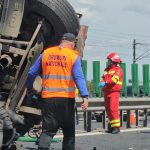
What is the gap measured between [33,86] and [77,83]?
0.61 m

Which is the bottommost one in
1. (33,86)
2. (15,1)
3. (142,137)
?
(142,137)

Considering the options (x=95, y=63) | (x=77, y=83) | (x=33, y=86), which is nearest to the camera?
(x=77, y=83)

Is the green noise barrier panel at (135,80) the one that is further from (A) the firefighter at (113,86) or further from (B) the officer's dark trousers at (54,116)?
(B) the officer's dark trousers at (54,116)

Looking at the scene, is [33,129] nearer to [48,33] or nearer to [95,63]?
[48,33]

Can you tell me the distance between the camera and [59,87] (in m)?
5.84

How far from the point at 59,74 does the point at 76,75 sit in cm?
18

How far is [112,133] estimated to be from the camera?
10.9 meters

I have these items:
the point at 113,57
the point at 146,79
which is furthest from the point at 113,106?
the point at 146,79

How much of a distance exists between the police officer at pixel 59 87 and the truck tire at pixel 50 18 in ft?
1.83

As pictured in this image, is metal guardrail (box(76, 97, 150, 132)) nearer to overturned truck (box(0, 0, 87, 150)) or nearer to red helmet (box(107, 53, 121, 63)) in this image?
red helmet (box(107, 53, 121, 63))

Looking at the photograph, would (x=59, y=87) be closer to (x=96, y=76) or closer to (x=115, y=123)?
(x=115, y=123)

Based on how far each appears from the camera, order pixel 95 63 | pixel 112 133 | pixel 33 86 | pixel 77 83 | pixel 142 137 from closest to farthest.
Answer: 1. pixel 77 83
2. pixel 33 86
3. pixel 142 137
4. pixel 112 133
5. pixel 95 63

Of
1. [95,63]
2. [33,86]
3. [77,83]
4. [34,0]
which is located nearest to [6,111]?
[33,86]

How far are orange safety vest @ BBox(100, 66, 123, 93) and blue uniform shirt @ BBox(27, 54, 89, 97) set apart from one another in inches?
181
